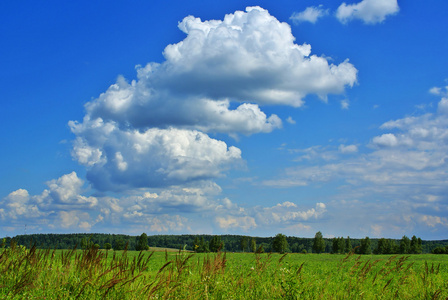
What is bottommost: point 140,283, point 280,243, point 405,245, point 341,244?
point 280,243

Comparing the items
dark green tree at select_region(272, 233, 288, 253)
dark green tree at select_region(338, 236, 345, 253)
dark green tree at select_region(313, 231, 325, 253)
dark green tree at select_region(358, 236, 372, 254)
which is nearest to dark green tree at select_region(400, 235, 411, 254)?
dark green tree at select_region(358, 236, 372, 254)

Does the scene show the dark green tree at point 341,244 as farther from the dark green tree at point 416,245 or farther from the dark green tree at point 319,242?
the dark green tree at point 416,245

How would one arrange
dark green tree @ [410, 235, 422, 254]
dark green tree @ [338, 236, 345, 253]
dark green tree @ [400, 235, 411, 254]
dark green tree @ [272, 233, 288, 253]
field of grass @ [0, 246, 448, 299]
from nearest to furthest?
field of grass @ [0, 246, 448, 299], dark green tree @ [410, 235, 422, 254], dark green tree @ [272, 233, 288, 253], dark green tree @ [400, 235, 411, 254], dark green tree @ [338, 236, 345, 253]

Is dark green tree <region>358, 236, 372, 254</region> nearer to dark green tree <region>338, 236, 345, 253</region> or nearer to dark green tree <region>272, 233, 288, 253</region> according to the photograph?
dark green tree <region>338, 236, 345, 253</region>

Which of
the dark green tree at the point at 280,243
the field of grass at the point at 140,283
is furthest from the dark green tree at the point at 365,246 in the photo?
the field of grass at the point at 140,283

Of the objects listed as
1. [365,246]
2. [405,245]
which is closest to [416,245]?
[405,245]

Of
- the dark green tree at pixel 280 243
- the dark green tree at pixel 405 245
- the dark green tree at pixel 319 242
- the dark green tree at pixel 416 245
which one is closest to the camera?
the dark green tree at pixel 416 245

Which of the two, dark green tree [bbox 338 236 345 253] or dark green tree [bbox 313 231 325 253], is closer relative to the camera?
dark green tree [bbox 338 236 345 253]

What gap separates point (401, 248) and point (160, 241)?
11869 centimetres

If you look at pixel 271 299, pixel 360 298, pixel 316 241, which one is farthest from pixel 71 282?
pixel 316 241

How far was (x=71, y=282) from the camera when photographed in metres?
8.08

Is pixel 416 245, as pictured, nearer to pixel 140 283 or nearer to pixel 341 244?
pixel 341 244

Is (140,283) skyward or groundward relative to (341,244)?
skyward

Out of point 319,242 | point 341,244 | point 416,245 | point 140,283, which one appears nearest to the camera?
point 140,283
